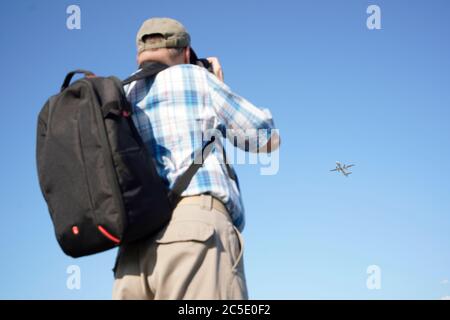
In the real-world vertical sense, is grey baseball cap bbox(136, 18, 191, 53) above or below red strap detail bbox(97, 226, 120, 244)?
above

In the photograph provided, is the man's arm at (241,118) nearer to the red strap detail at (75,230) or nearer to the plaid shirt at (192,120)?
the plaid shirt at (192,120)

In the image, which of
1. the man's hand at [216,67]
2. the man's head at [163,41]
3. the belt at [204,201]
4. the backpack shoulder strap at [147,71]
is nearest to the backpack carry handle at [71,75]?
the backpack shoulder strap at [147,71]

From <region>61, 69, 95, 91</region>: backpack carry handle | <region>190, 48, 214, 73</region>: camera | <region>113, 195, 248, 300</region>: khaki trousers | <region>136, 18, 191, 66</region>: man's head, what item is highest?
<region>136, 18, 191, 66</region>: man's head

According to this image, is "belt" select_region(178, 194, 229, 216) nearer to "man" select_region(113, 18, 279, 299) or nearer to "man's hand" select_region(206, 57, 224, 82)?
"man" select_region(113, 18, 279, 299)

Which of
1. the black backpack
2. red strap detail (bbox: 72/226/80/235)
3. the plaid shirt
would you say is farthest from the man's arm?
red strap detail (bbox: 72/226/80/235)

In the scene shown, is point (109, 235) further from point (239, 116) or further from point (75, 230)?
point (239, 116)

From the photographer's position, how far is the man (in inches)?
146

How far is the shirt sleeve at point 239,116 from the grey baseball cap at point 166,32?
1.50 ft

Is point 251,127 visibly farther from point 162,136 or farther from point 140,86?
point 140,86

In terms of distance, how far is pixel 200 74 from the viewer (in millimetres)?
4348

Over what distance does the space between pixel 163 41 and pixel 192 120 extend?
81cm

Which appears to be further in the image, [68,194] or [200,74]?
[200,74]
